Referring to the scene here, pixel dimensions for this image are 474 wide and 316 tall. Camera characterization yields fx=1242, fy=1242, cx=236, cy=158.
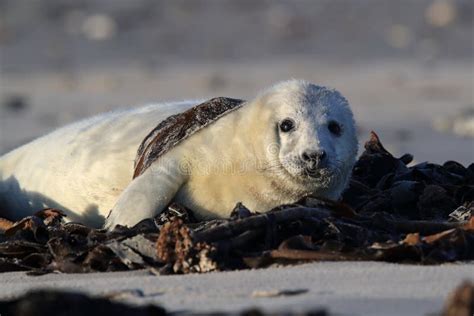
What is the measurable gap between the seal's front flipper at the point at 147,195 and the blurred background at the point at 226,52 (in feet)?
24.8

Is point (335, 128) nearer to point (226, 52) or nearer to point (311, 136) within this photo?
point (311, 136)

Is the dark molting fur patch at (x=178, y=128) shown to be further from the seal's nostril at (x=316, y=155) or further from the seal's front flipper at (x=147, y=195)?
the seal's nostril at (x=316, y=155)

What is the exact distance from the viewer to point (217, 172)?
5.33 metres

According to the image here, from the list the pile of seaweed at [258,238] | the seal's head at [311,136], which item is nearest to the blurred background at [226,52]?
the seal's head at [311,136]

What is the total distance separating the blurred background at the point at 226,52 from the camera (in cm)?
1458

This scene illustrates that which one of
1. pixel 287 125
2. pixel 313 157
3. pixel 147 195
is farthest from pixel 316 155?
pixel 147 195

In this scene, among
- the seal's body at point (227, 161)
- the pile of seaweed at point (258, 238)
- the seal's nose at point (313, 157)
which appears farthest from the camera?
the seal's body at point (227, 161)

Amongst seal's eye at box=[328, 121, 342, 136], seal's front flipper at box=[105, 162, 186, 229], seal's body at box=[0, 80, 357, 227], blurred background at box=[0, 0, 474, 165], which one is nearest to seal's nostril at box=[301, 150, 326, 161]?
seal's body at box=[0, 80, 357, 227]

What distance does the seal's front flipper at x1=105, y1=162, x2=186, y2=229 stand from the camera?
16.9 feet

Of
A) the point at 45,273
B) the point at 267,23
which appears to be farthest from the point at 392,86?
the point at 45,273

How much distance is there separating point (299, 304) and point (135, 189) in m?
1.85

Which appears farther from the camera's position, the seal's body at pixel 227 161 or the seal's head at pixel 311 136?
the seal's body at pixel 227 161

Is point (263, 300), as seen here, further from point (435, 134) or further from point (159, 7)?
point (159, 7)

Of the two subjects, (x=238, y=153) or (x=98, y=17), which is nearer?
(x=238, y=153)
